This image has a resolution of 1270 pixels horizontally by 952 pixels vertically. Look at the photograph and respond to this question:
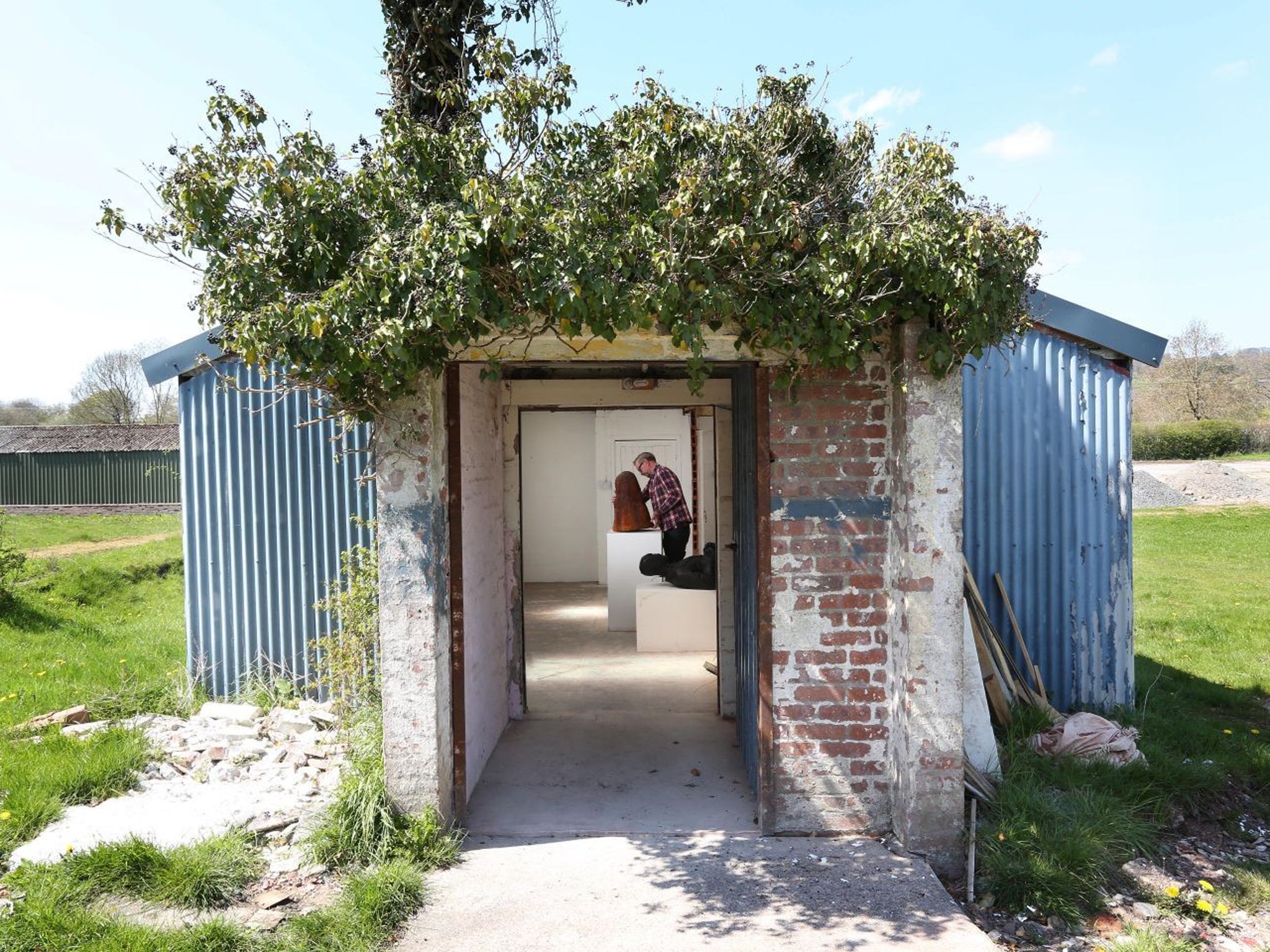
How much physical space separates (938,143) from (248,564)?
523 cm

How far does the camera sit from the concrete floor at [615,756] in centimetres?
466

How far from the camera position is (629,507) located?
1077 cm

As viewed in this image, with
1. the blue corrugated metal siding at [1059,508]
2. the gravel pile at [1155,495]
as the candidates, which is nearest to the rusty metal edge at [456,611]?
the blue corrugated metal siding at [1059,508]

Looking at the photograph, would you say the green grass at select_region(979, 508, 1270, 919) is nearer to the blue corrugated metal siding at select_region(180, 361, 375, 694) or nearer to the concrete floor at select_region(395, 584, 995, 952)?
the concrete floor at select_region(395, 584, 995, 952)

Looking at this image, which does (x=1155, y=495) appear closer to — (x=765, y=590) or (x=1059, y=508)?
(x=1059, y=508)

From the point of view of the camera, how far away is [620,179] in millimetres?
3586

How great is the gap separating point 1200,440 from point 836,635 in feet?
93.9

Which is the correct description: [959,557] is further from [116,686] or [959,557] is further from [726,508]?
[116,686]

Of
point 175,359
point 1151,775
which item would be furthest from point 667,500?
point 1151,775

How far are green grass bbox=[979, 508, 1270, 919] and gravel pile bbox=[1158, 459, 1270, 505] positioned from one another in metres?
13.8

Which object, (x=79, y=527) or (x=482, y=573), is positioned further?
(x=79, y=527)

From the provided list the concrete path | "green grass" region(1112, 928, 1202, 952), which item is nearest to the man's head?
the concrete path

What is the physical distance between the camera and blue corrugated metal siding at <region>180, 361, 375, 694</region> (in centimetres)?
626

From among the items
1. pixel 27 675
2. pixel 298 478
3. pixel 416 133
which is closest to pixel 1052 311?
pixel 416 133
